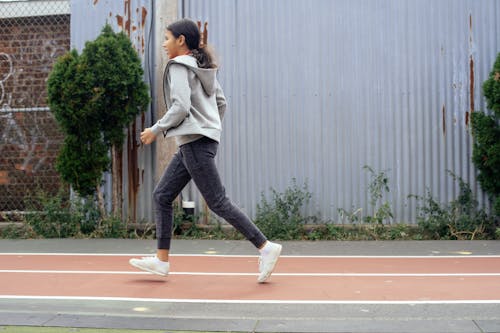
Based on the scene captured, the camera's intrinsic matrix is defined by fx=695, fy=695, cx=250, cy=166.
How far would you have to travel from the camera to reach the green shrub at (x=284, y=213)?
8305 millimetres

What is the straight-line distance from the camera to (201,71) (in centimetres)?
541

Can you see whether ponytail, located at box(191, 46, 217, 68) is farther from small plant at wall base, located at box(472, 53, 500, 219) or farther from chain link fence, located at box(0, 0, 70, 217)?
chain link fence, located at box(0, 0, 70, 217)

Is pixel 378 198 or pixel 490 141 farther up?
pixel 490 141

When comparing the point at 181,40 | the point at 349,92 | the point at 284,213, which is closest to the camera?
the point at 181,40

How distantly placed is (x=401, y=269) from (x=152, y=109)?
4.04m

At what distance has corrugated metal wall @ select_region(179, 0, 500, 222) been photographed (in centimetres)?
843

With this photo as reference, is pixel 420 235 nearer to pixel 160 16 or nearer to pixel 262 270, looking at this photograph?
pixel 262 270

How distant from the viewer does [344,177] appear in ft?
28.2

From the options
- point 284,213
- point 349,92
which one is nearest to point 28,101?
point 284,213

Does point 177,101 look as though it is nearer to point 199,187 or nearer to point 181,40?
point 181,40

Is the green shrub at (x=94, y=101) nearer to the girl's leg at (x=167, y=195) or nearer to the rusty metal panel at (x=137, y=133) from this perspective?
the rusty metal panel at (x=137, y=133)

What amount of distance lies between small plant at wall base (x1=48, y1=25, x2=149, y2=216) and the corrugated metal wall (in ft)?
3.80

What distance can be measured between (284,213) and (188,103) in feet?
11.3

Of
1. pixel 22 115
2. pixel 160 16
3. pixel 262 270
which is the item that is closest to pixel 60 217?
pixel 22 115
